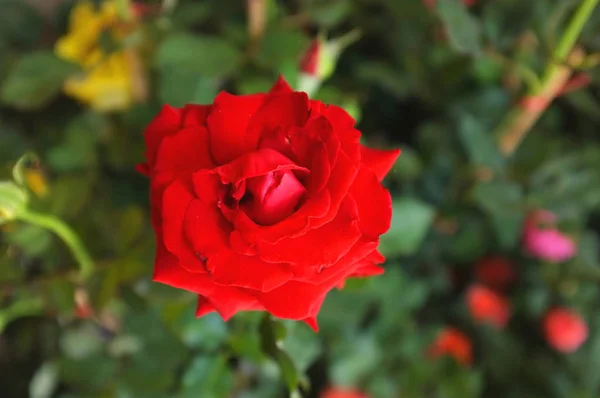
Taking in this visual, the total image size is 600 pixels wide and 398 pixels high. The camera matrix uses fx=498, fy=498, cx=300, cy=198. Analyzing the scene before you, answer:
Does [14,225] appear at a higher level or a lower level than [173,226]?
lower

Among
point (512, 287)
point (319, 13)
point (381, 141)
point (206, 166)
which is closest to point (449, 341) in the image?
point (512, 287)

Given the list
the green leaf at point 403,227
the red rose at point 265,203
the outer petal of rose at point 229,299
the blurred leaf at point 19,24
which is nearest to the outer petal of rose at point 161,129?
the red rose at point 265,203

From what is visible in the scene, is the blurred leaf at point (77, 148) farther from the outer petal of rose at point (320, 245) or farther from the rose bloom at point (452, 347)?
the rose bloom at point (452, 347)

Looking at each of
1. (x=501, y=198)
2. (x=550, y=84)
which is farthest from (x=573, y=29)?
(x=501, y=198)

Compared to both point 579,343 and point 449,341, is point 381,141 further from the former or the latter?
point 579,343

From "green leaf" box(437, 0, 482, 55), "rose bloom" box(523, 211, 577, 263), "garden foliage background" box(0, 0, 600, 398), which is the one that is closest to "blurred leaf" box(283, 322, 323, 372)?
"garden foliage background" box(0, 0, 600, 398)
